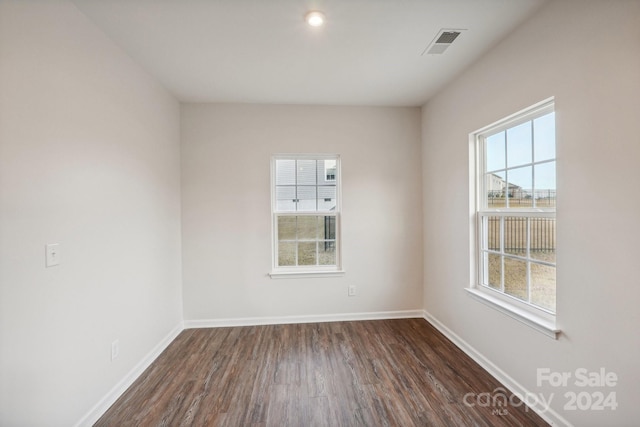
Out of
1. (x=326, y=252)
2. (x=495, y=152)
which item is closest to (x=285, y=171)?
(x=326, y=252)

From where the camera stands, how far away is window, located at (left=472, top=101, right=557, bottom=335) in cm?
172

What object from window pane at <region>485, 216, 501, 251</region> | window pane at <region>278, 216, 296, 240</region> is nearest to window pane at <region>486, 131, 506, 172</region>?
window pane at <region>485, 216, 501, 251</region>

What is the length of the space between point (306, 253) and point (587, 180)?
8.24 feet

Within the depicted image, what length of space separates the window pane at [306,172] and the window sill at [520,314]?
6.70 ft

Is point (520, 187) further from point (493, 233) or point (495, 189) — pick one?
point (493, 233)

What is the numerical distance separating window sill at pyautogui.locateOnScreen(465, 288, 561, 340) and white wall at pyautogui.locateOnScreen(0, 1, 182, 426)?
283cm

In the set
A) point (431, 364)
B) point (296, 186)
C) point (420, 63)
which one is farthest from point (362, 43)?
point (431, 364)

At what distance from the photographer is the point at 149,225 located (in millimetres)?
2385

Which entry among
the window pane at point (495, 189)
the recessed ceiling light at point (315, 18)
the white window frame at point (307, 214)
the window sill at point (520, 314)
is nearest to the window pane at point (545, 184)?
the window pane at point (495, 189)

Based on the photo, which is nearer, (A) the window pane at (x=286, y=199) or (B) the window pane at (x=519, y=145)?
(B) the window pane at (x=519, y=145)

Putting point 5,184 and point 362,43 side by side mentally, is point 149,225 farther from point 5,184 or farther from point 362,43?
point 362,43

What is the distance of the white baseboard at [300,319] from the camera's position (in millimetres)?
3043

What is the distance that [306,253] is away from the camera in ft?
10.6

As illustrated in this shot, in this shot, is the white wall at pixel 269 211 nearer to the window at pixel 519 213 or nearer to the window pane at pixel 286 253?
the window pane at pixel 286 253
